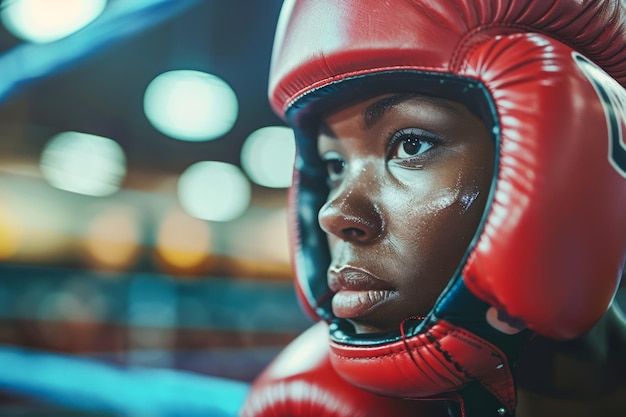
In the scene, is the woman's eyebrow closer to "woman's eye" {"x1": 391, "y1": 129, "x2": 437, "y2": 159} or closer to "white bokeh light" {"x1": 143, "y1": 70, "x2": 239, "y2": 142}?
"woman's eye" {"x1": 391, "y1": 129, "x2": 437, "y2": 159}

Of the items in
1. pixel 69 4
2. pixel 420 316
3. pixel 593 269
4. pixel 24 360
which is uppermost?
pixel 593 269

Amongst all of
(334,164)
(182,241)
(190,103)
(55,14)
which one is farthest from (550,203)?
(182,241)

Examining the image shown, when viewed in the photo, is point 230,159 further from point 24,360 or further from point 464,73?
Result: point 464,73

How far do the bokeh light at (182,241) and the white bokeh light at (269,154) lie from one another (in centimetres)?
132

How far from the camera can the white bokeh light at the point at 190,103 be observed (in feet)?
15.3

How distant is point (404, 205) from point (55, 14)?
2418mm

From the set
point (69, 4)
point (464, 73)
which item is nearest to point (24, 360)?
point (69, 4)

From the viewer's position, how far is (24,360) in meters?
2.44

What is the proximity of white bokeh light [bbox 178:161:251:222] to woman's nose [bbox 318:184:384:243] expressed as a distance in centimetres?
663

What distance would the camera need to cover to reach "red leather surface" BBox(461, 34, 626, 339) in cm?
68

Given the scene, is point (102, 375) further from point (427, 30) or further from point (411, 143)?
point (427, 30)

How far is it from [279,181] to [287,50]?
6690 mm

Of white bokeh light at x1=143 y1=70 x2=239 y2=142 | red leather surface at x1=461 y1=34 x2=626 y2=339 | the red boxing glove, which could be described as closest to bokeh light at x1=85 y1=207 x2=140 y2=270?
white bokeh light at x1=143 y1=70 x2=239 y2=142

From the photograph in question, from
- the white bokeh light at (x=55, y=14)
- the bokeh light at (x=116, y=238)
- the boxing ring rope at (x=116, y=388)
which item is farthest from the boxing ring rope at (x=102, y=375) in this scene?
the bokeh light at (x=116, y=238)
